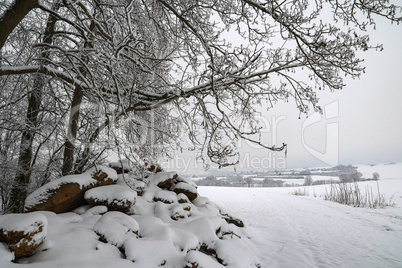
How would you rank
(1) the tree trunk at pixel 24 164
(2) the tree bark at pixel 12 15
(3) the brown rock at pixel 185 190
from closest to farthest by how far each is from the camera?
(2) the tree bark at pixel 12 15, (1) the tree trunk at pixel 24 164, (3) the brown rock at pixel 185 190

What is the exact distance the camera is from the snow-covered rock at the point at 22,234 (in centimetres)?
196

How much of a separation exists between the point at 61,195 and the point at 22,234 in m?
1.13

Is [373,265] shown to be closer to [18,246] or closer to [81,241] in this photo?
[81,241]

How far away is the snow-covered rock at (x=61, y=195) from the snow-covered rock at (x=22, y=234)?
85 centimetres

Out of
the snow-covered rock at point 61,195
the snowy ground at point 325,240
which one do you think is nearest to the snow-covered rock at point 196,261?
the snowy ground at point 325,240

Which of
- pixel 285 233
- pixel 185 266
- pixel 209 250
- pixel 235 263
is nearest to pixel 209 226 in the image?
pixel 209 250

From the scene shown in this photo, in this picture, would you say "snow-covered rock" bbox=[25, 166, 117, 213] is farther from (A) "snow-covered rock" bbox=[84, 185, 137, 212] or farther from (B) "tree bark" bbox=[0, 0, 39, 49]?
(B) "tree bark" bbox=[0, 0, 39, 49]

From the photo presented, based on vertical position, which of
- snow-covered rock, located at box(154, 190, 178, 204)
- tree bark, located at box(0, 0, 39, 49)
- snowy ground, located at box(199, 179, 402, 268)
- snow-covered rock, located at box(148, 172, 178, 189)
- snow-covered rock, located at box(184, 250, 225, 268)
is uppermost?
tree bark, located at box(0, 0, 39, 49)

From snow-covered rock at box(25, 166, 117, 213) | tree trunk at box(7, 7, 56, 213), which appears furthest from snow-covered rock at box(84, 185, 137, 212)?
tree trunk at box(7, 7, 56, 213)

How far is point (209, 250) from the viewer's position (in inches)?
122

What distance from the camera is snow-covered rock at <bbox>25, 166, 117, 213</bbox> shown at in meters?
2.96

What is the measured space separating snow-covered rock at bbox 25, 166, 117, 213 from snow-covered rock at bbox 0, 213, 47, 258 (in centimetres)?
85

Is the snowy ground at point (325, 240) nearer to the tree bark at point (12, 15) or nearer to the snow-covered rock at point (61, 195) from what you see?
the snow-covered rock at point (61, 195)

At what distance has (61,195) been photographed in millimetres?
3047
